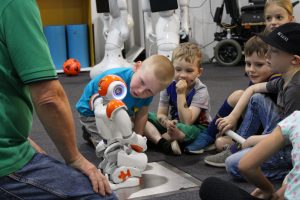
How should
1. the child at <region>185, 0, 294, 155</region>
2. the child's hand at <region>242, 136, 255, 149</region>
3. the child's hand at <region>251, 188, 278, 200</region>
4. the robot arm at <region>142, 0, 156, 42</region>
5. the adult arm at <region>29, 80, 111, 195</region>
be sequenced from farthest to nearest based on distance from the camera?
the robot arm at <region>142, 0, 156, 42</region> < the child at <region>185, 0, 294, 155</region> < the child's hand at <region>242, 136, 255, 149</region> < the child's hand at <region>251, 188, 278, 200</region> < the adult arm at <region>29, 80, 111, 195</region>

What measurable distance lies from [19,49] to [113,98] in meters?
0.75

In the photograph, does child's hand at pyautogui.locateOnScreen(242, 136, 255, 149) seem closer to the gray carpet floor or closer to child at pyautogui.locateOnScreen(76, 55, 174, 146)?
the gray carpet floor

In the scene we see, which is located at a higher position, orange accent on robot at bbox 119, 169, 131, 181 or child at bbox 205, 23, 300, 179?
child at bbox 205, 23, 300, 179

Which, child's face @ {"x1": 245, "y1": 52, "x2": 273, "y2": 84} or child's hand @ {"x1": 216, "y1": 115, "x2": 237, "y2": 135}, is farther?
child's face @ {"x1": 245, "y1": 52, "x2": 273, "y2": 84}

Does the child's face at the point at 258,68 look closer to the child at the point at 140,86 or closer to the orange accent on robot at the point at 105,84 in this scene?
the child at the point at 140,86

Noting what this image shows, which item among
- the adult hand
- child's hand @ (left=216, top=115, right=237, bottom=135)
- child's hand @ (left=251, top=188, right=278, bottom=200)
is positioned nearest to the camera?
the adult hand

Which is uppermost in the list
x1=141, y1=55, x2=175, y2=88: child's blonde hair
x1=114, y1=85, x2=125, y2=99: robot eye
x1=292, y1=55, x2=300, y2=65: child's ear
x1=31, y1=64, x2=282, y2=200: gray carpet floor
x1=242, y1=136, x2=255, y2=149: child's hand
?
x1=292, y1=55, x2=300, y2=65: child's ear

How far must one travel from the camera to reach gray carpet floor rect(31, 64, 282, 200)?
1.97m

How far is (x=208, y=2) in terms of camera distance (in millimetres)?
5988

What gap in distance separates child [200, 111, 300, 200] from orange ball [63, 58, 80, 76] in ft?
12.7

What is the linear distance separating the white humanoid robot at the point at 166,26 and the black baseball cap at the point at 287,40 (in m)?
2.25

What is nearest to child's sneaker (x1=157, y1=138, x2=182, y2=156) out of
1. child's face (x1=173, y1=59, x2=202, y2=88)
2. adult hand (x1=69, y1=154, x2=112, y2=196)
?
child's face (x1=173, y1=59, x2=202, y2=88)

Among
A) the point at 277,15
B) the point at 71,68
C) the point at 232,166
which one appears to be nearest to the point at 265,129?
the point at 232,166

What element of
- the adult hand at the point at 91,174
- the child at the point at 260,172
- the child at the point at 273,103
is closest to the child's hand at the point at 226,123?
the child at the point at 273,103
